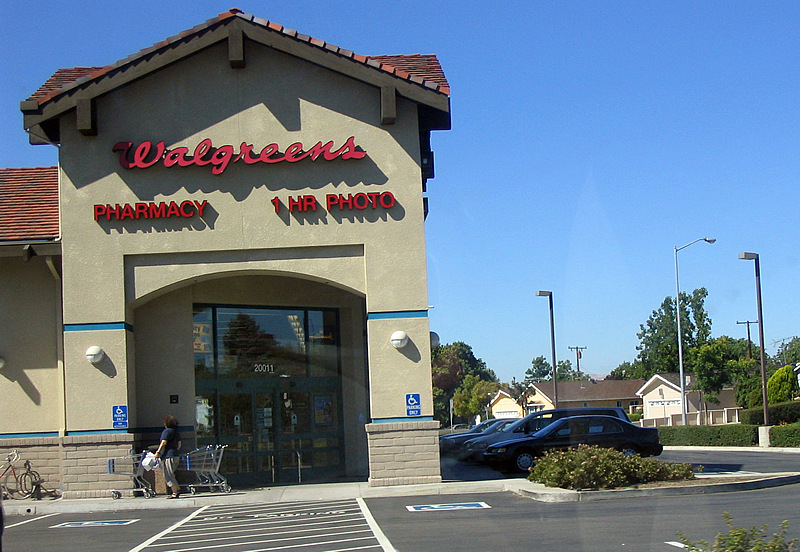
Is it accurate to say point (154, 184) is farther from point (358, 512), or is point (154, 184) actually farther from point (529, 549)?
point (529, 549)

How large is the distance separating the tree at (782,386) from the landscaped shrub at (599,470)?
3740cm

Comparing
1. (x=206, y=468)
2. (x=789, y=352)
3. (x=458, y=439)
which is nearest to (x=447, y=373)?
(x=789, y=352)

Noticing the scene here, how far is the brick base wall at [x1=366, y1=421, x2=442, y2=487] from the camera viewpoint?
1772 centimetres

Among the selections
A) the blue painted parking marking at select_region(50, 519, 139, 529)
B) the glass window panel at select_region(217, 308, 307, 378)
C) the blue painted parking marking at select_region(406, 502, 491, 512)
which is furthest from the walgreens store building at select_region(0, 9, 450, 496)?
the blue painted parking marking at select_region(50, 519, 139, 529)

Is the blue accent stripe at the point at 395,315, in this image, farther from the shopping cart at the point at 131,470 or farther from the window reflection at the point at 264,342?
the shopping cart at the point at 131,470

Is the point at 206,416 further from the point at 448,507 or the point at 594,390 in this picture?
the point at 594,390

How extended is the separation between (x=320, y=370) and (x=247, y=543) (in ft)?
33.0

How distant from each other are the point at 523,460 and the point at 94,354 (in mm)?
10048

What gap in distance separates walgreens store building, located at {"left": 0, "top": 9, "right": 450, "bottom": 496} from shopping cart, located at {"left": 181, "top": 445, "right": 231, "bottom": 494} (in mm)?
762

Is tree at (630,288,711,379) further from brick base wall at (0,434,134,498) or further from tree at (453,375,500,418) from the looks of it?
brick base wall at (0,434,134,498)

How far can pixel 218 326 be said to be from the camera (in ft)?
67.1

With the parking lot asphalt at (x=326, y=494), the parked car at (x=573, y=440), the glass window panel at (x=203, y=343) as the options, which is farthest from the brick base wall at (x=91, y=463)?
the parked car at (x=573, y=440)

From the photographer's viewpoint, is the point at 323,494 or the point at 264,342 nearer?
the point at 323,494

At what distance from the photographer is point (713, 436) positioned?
41188mm
